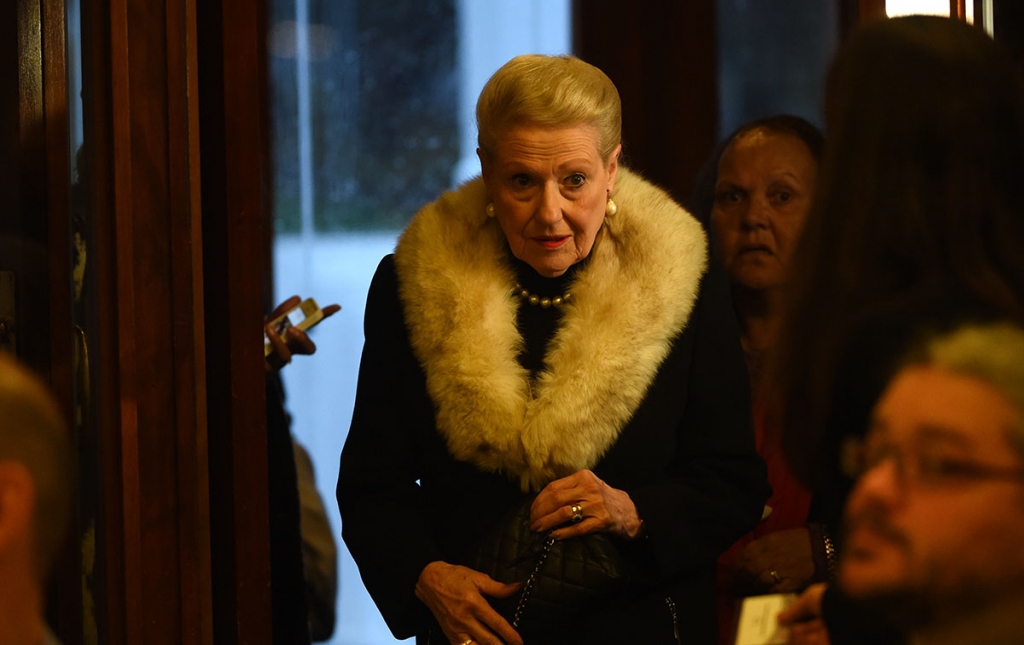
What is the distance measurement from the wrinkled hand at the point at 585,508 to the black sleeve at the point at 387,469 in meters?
0.19

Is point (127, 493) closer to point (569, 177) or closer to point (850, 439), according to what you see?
point (569, 177)

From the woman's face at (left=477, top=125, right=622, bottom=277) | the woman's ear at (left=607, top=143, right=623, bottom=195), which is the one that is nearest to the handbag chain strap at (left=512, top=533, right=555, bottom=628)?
the woman's face at (left=477, top=125, right=622, bottom=277)

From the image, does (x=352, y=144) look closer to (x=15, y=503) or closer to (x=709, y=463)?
(x=709, y=463)

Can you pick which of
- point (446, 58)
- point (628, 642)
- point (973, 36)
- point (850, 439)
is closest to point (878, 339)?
point (850, 439)

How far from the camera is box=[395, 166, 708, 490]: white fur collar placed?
1543 mm

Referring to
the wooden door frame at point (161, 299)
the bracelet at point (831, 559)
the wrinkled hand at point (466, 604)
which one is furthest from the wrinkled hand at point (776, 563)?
the wooden door frame at point (161, 299)

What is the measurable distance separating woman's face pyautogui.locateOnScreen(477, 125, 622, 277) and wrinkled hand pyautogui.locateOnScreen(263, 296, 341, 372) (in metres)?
0.86

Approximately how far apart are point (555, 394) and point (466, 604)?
29 centimetres

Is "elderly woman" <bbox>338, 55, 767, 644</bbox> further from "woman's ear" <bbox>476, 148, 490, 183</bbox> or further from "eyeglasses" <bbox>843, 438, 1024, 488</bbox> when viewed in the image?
"eyeglasses" <bbox>843, 438, 1024, 488</bbox>

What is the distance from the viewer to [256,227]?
71.8 inches

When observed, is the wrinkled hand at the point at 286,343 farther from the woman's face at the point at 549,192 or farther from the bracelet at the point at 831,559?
the bracelet at the point at 831,559

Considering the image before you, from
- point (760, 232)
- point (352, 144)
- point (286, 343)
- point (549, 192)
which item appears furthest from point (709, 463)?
point (352, 144)

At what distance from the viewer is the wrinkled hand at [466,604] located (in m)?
1.47

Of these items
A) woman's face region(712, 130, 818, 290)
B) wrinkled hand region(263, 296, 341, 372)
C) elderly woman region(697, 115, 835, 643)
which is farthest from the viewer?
wrinkled hand region(263, 296, 341, 372)
